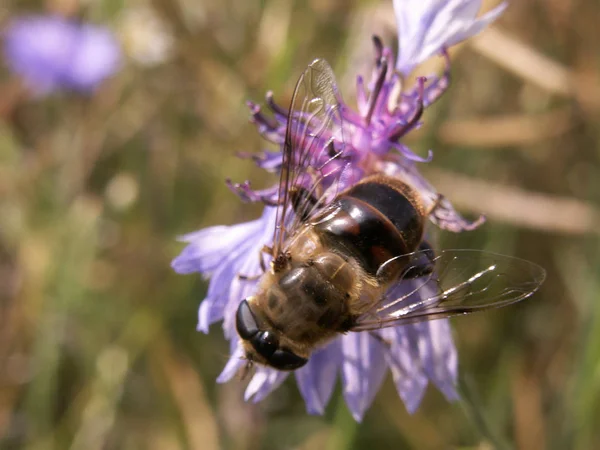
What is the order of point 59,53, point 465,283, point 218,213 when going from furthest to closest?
point 59,53 < point 218,213 < point 465,283

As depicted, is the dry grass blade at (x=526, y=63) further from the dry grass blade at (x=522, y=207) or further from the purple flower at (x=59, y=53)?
the purple flower at (x=59, y=53)

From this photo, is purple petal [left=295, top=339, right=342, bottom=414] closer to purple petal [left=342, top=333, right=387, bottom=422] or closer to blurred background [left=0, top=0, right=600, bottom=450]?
purple petal [left=342, top=333, right=387, bottom=422]

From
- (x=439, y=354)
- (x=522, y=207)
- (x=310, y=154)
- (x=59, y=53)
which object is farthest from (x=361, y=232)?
(x=59, y=53)

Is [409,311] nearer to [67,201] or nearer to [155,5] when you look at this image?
[67,201]

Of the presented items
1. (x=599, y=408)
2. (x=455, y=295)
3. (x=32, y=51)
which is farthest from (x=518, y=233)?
(x=32, y=51)

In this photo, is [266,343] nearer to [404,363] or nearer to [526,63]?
[404,363]

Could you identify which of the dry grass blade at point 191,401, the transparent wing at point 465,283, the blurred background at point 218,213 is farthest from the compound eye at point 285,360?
the dry grass blade at point 191,401
